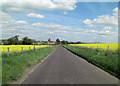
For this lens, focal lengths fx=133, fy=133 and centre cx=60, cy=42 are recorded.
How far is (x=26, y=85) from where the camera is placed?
5.79 m

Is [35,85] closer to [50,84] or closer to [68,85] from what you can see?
[50,84]

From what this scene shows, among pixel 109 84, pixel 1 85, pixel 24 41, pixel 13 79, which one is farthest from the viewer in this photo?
pixel 24 41

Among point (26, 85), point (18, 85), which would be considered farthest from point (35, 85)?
point (18, 85)

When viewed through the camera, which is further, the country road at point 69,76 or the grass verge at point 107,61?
the grass verge at point 107,61

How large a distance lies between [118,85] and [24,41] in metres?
113

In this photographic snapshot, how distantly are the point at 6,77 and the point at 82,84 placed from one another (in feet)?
12.0

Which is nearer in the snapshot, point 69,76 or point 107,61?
point 69,76

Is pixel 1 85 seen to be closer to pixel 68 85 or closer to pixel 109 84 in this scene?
pixel 68 85

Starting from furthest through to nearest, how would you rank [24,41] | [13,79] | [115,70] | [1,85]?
[24,41], [115,70], [13,79], [1,85]

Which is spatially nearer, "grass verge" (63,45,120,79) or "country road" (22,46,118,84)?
"country road" (22,46,118,84)

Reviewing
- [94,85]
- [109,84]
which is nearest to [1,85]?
[94,85]

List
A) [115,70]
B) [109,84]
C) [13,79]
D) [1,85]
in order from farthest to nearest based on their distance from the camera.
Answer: [115,70], [13,79], [109,84], [1,85]

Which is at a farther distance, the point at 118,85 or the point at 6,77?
the point at 6,77

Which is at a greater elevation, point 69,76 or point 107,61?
point 107,61
